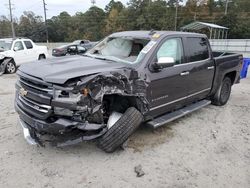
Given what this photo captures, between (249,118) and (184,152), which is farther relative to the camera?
(249,118)

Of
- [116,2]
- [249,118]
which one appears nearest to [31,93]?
[249,118]

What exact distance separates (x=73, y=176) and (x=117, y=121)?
999mm

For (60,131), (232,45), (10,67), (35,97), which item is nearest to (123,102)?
(60,131)

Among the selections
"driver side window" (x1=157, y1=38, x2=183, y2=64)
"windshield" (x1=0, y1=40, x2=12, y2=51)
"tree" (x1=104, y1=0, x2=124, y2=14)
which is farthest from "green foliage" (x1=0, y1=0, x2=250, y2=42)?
"driver side window" (x1=157, y1=38, x2=183, y2=64)

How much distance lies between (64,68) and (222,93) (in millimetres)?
4586

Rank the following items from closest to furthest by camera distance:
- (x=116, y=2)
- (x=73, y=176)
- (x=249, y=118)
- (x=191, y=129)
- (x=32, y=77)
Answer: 1. (x=73, y=176)
2. (x=32, y=77)
3. (x=191, y=129)
4. (x=249, y=118)
5. (x=116, y=2)

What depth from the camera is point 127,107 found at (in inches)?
170

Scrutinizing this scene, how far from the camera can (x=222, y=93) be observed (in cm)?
692

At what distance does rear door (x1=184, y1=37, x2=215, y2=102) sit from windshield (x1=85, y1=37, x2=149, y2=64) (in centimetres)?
114

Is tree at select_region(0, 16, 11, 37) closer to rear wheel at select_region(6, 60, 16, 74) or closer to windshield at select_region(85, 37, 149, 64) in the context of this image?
rear wheel at select_region(6, 60, 16, 74)

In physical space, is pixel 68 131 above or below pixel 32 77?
below

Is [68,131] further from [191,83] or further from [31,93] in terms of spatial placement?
[191,83]

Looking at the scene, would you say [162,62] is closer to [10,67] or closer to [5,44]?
[10,67]

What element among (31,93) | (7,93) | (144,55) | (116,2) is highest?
(116,2)
